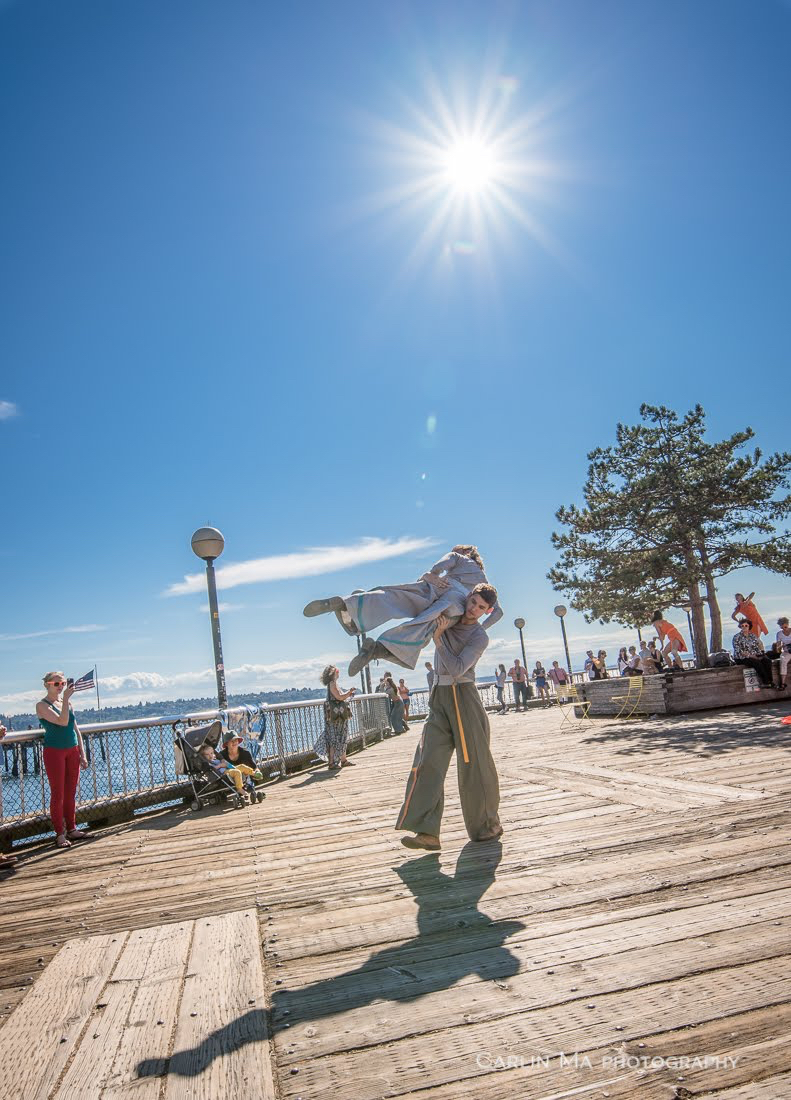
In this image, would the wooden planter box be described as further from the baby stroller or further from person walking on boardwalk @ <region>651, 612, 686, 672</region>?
the baby stroller

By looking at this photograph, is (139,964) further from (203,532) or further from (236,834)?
(203,532)

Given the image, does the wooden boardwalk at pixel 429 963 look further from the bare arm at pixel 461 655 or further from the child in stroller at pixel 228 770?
the child in stroller at pixel 228 770

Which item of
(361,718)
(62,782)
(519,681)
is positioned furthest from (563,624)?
(62,782)

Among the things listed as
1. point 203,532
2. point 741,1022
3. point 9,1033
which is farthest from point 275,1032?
point 203,532

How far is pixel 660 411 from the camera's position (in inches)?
945

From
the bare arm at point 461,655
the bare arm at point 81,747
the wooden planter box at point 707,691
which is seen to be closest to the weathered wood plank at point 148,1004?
the bare arm at point 461,655

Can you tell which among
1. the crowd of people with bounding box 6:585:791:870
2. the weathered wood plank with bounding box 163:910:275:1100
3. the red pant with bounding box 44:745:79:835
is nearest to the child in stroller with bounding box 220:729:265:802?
the crowd of people with bounding box 6:585:791:870

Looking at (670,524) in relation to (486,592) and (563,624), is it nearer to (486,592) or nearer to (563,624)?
(563,624)

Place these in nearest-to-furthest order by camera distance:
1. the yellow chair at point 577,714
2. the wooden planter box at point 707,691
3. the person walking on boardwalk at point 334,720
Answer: the person walking on boardwalk at point 334,720 < the wooden planter box at point 707,691 < the yellow chair at point 577,714

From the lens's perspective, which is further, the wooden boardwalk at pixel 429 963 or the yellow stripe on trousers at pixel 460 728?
the yellow stripe on trousers at pixel 460 728

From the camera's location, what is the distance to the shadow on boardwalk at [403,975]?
212 centimetres

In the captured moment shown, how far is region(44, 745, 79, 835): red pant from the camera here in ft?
21.6

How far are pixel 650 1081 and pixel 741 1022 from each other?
0.42 metres

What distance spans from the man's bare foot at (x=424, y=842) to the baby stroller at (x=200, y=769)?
4.42 meters
